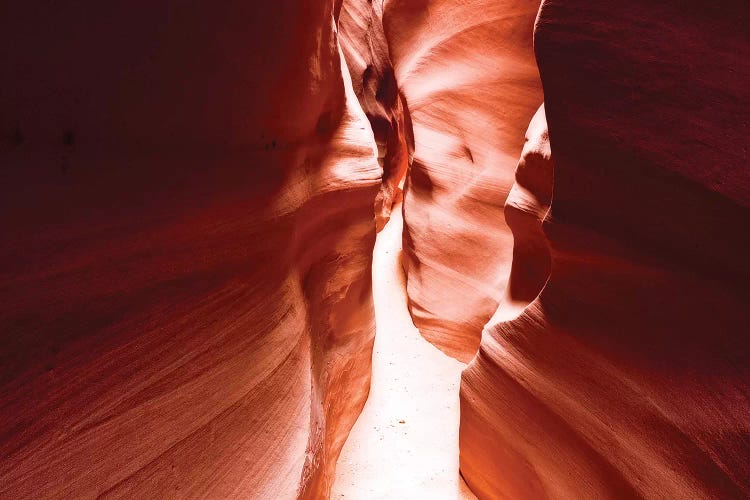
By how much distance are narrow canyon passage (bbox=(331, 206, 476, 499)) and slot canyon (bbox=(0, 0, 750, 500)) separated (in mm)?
113

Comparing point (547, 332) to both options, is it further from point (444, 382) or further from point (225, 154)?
point (444, 382)

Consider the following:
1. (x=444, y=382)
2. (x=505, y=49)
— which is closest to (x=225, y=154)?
(x=444, y=382)

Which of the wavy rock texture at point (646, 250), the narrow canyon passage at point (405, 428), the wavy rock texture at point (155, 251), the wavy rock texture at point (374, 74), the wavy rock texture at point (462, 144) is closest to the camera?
the wavy rock texture at point (155, 251)

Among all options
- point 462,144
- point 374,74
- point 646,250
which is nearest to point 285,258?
point 646,250

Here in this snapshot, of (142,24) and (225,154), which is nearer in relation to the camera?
(142,24)

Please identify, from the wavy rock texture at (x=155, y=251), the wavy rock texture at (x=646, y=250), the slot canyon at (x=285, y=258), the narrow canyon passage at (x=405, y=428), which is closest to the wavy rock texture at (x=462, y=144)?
the narrow canyon passage at (x=405, y=428)

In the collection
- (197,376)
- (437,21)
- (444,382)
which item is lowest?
(444,382)

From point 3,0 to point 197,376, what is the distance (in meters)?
0.97

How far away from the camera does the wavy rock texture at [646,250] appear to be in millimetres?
1089

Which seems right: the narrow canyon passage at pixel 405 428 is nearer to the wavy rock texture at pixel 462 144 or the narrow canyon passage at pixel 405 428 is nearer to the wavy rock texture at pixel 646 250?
the wavy rock texture at pixel 462 144

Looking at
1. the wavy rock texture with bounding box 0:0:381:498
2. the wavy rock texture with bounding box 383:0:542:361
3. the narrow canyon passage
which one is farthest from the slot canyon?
the wavy rock texture with bounding box 383:0:542:361

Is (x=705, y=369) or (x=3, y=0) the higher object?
(x=3, y=0)

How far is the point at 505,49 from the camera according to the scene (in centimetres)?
337

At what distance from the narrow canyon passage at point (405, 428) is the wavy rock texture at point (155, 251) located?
25.5 inches
